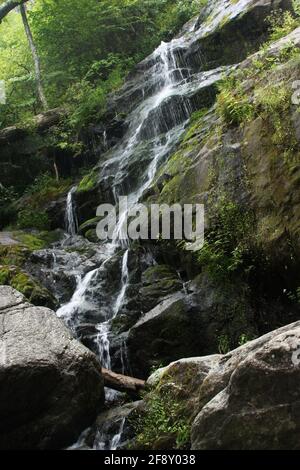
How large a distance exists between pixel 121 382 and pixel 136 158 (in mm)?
7828

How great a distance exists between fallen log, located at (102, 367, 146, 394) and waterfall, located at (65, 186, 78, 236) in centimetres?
712

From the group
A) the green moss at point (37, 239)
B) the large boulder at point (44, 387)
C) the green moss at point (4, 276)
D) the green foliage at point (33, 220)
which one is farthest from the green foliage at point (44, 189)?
the large boulder at point (44, 387)

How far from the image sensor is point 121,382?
784 centimetres

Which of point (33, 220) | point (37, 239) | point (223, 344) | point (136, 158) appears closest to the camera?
point (223, 344)

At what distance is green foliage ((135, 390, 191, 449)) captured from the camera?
573cm

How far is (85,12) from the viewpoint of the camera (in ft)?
69.2

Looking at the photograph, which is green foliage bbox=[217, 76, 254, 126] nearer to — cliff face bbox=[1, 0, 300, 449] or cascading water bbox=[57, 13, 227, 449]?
cliff face bbox=[1, 0, 300, 449]

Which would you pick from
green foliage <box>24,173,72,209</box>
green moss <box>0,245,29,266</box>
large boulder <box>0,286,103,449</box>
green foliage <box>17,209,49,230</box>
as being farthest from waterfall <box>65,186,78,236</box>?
large boulder <box>0,286,103,449</box>

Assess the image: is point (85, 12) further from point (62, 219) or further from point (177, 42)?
point (62, 219)

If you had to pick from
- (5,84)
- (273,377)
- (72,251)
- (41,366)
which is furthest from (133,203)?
(5,84)

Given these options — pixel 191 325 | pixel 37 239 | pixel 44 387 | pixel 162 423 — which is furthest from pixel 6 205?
pixel 162 423

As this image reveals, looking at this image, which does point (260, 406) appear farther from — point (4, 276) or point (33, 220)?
point (33, 220)

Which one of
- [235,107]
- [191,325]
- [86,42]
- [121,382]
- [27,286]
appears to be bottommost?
[121,382]

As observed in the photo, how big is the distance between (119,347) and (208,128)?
5.35m
